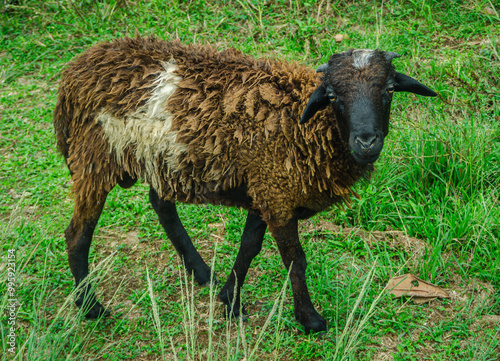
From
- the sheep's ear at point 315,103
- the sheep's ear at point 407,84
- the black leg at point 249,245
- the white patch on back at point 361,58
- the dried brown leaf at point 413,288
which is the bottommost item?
the dried brown leaf at point 413,288

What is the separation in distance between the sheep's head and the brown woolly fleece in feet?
0.58

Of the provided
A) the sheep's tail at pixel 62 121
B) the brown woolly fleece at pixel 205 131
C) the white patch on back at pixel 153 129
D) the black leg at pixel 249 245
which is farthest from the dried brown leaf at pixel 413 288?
the sheep's tail at pixel 62 121

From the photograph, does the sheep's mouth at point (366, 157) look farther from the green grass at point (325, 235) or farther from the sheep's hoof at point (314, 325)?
the sheep's hoof at point (314, 325)

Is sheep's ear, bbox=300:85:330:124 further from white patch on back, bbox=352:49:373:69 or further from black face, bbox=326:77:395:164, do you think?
white patch on back, bbox=352:49:373:69

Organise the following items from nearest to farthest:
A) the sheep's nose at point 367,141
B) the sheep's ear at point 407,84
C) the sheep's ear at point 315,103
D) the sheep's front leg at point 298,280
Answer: the sheep's nose at point 367,141
the sheep's ear at point 315,103
the sheep's ear at point 407,84
the sheep's front leg at point 298,280

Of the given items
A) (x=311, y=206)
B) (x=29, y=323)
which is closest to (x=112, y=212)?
(x=29, y=323)

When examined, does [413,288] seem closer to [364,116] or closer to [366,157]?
[366,157]

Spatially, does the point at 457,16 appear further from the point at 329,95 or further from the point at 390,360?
the point at 390,360

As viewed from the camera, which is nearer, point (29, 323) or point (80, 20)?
point (29, 323)

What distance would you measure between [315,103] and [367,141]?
0.50m

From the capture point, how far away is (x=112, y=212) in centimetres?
544

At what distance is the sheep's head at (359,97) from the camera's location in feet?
10.9

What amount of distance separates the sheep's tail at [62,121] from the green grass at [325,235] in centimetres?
69

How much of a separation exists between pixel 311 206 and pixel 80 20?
5.85m
